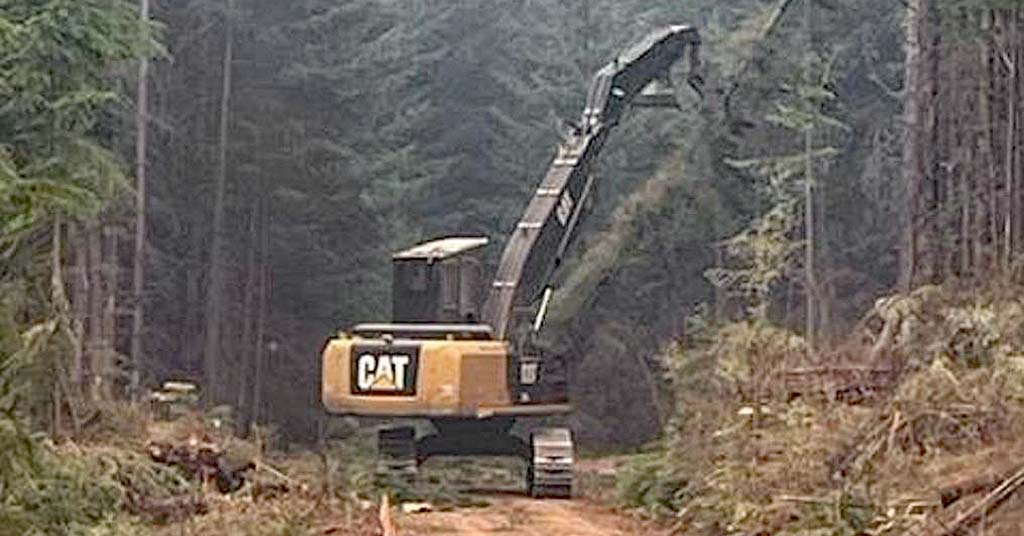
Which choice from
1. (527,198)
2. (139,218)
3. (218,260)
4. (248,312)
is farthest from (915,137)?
(527,198)

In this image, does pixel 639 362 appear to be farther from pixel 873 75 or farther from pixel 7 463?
pixel 7 463

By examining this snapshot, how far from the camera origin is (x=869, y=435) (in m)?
12.5

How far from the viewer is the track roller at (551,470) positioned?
19.0 m

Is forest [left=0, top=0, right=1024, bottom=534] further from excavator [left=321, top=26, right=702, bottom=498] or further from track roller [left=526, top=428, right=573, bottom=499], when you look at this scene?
excavator [left=321, top=26, right=702, bottom=498]

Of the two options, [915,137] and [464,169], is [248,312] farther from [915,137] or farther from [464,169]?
[915,137]

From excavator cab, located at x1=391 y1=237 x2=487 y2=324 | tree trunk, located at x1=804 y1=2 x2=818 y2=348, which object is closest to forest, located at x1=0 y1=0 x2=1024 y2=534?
tree trunk, located at x1=804 y1=2 x2=818 y2=348

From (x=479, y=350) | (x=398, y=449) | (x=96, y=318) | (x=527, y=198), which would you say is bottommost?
(x=398, y=449)

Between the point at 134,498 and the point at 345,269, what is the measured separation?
23.9 m

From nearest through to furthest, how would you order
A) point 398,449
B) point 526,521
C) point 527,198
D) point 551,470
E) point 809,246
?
point 526,521 < point 551,470 < point 398,449 < point 809,246 < point 527,198

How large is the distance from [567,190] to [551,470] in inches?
153

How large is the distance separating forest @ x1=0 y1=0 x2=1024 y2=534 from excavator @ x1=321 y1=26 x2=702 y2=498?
1.53 metres

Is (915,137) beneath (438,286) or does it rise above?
above

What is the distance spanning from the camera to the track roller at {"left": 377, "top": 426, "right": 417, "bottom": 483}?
766 inches

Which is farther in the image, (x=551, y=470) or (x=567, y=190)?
(x=567, y=190)
